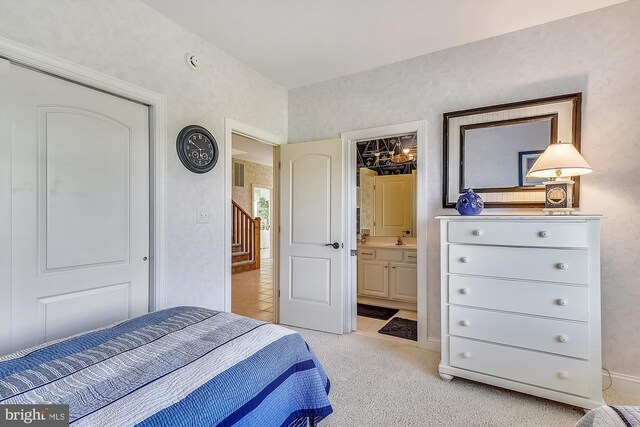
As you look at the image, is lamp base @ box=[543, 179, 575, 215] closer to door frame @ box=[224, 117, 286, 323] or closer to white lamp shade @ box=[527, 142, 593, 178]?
Answer: white lamp shade @ box=[527, 142, 593, 178]

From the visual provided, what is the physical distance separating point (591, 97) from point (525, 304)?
159 centimetres

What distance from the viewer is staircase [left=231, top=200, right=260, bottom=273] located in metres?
7.07

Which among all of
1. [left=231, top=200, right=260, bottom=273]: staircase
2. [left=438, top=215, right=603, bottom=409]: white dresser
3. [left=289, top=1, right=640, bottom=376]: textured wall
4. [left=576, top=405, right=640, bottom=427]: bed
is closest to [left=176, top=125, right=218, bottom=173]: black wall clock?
[left=289, top=1, right=640, bottom=376]: textured wall

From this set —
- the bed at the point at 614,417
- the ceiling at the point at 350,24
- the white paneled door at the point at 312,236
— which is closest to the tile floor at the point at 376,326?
the white paneled door at the point at 312,236

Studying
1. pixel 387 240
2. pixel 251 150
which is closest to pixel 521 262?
pixel 387 240

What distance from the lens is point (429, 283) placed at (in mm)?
2904

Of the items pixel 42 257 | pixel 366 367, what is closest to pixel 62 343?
pixel 42 257

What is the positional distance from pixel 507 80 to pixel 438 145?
2.36ft

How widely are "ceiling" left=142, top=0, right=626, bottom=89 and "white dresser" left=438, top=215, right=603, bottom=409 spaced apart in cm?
152

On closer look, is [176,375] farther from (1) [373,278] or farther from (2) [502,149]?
(1) [373,278]

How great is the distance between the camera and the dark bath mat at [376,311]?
12.8 feet

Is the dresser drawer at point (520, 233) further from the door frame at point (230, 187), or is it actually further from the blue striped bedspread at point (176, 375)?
the door frame at point (230, 187)

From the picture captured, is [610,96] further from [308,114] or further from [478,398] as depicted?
[308,114]
